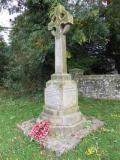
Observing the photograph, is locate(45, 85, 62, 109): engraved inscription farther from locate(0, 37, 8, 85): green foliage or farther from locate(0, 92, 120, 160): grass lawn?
locate(0, 37, 8, 85): green foliage

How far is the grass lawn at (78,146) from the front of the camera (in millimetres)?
5496

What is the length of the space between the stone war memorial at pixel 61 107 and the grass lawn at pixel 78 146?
0.27 m

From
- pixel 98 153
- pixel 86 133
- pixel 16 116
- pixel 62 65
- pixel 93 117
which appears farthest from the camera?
pixel 16 116

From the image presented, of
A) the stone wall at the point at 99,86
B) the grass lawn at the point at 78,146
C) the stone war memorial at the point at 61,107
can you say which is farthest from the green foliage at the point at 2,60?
the stone war memorial at the point at 61,107

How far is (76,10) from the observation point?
9.70 metres

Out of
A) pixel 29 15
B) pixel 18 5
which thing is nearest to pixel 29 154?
pixel 29 15

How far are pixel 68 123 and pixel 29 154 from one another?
136cm

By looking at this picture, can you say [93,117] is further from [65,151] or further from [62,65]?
[65,151]

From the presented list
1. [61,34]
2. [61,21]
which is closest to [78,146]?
[61,34]

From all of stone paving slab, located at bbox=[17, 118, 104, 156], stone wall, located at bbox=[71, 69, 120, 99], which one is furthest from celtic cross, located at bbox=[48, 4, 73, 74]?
stone wall, located at bbox=[71, 69, 120, 99]

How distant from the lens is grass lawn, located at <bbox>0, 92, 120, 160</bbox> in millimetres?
5496

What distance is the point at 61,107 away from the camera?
669 cm

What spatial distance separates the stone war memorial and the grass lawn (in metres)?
0.27

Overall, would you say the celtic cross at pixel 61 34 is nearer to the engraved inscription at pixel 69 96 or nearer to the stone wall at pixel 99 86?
the engraved inscription at pixel 69 96
